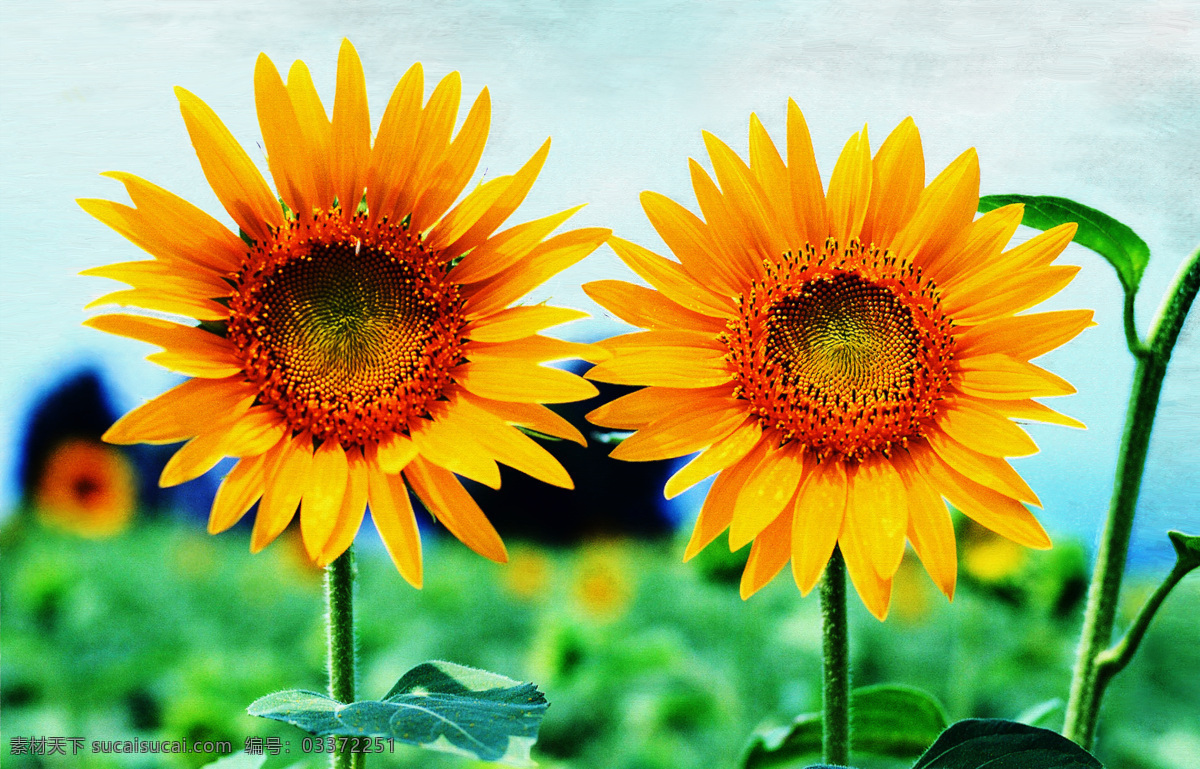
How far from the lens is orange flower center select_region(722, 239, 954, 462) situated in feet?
3.12

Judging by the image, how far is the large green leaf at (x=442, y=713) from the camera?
0.68 metres

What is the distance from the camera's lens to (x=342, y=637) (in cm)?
83

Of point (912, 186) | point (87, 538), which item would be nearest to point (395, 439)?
point (912, 186)

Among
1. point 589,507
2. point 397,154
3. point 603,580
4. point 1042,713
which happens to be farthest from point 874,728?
point 589,507

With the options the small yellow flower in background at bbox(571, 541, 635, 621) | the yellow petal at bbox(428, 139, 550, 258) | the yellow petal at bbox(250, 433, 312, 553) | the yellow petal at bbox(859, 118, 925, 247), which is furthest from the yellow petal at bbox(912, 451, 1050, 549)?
the small yellow flower in background at bbox(571, 541, 635, 621)

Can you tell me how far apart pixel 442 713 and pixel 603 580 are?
184cm

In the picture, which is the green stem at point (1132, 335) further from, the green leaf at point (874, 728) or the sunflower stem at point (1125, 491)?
the green leaf at point (874, 728)

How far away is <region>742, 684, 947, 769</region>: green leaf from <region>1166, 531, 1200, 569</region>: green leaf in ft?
1.03

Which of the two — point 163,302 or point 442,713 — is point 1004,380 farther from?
point 163,302

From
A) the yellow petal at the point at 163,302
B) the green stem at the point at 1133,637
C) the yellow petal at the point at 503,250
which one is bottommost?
the green stem at the point at 1133,637

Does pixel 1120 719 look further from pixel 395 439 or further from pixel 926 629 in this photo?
pixel 395 439

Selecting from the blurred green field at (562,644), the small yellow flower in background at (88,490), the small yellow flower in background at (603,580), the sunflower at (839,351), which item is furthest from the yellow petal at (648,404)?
the small yellow flower in background at (88,490)

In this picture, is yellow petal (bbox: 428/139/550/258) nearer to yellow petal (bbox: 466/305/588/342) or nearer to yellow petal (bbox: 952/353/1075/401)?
yellow petal (bbox: 466/305/588/342)

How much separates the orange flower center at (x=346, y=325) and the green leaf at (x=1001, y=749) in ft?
1.71
